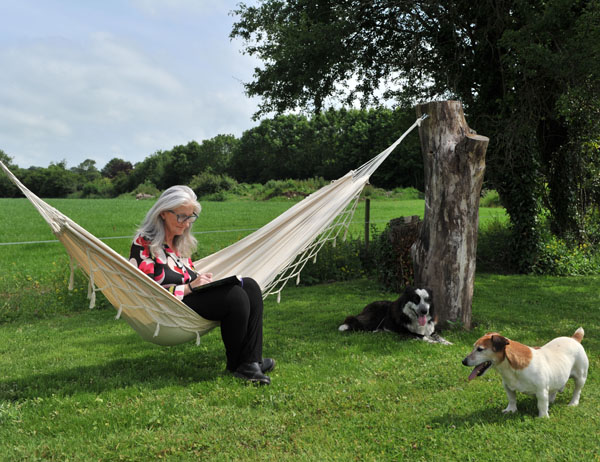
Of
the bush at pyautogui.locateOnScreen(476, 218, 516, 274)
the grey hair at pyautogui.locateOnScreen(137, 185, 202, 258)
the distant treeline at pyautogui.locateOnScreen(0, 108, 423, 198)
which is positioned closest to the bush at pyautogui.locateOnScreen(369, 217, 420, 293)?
the bush at pyautogui.locateOnScreen(476, 218, 516, 274)

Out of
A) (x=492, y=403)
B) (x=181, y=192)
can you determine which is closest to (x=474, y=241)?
(x=492, y=403)

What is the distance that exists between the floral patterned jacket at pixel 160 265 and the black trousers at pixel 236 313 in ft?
0.34

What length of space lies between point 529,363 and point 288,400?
113 cm

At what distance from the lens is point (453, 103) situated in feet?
11.7

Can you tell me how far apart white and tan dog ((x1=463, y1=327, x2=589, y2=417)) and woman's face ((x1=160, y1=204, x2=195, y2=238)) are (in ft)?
5.22

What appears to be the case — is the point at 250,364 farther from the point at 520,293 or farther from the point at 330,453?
the point at 520,293

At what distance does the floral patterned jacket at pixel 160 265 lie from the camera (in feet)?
8.48

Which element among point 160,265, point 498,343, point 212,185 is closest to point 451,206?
point 498,343

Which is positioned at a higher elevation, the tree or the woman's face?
the tree

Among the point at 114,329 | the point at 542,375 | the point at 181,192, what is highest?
the point at 181,192

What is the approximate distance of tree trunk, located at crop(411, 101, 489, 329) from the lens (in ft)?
11.5

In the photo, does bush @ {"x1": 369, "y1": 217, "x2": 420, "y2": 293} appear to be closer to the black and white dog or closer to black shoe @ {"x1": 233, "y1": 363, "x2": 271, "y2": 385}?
the black and white dog

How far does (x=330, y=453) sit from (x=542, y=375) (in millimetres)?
959

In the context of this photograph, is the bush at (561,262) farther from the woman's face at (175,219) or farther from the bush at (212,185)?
the bush at (212,185)
